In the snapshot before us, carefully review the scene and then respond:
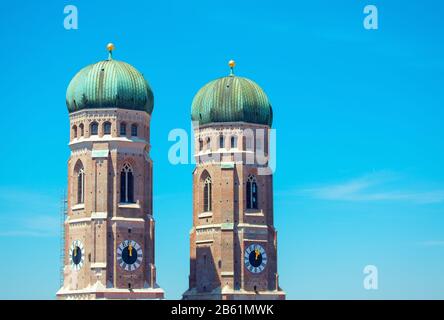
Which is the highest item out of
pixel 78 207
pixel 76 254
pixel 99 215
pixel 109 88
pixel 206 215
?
pixel 109 88

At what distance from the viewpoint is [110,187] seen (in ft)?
440

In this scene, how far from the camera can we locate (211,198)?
5797 inches

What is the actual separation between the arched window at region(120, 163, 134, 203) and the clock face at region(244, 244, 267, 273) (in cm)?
1606

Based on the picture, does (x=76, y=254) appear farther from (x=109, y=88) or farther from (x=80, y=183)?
(x=109, y=88)

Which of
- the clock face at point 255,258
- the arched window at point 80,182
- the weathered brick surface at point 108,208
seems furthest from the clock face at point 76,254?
the clock face at point 255,258

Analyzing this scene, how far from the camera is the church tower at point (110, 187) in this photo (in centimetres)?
13300

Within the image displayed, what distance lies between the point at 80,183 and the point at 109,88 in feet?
30.8

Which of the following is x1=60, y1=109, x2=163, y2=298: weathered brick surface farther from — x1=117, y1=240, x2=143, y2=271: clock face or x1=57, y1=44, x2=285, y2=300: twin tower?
x1=117, y1=240, x2=143, y2=271: clock face

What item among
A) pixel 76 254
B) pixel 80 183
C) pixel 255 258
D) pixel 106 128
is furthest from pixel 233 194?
pixel 76 254

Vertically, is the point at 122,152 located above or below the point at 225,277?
above
